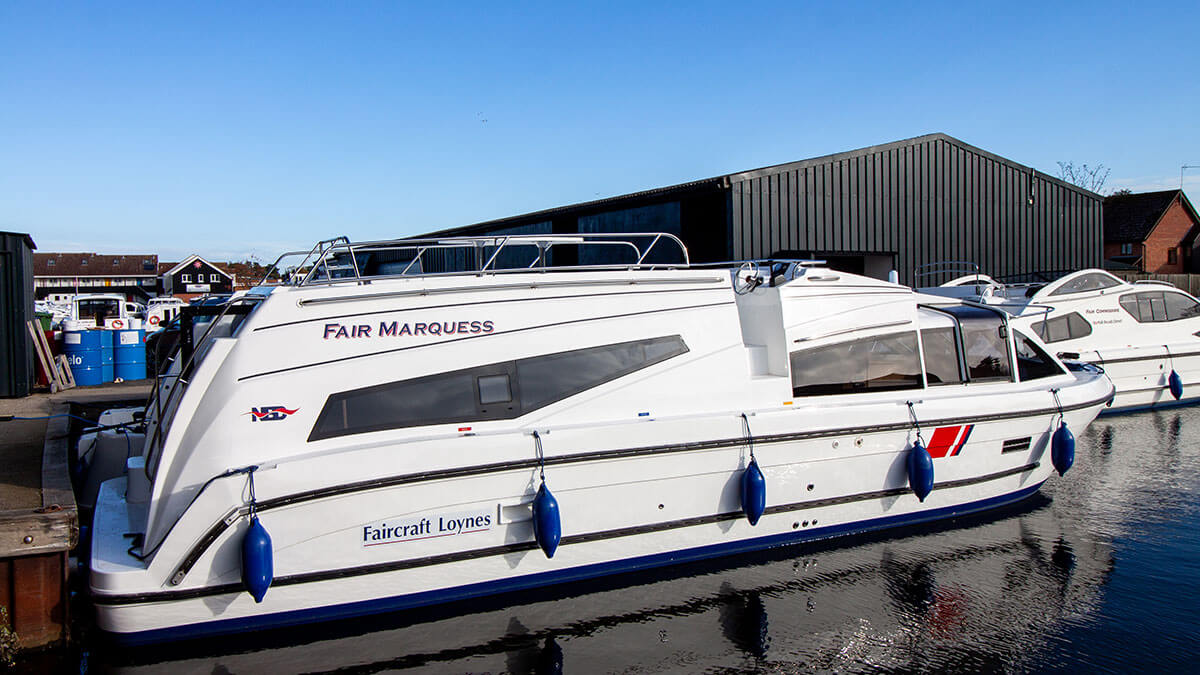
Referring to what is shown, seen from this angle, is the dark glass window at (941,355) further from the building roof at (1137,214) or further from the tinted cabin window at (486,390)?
the building roof at (1137,214)

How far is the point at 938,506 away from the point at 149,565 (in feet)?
19.7

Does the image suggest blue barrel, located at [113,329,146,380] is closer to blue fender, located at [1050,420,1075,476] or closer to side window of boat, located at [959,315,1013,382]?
side window of boat, located at [959,315,1013,382]

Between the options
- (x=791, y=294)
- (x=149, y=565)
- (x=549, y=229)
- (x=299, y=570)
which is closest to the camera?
(x=149, y=565)

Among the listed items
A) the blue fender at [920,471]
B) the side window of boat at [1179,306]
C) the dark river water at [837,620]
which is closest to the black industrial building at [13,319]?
the dark river water at [837,620]

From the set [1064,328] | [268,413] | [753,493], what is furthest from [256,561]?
[1064,328]

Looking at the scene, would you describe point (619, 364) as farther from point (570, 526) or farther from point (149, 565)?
point (149, 565)

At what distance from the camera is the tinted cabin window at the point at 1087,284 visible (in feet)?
43.5

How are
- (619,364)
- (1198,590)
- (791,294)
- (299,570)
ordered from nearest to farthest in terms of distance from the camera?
(299,570)
(1198,590)
(619,364)
(791,294)

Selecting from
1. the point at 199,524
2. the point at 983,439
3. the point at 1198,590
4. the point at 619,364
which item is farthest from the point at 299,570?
the point at 1198,590

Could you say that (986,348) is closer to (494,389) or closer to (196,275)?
(494,389)

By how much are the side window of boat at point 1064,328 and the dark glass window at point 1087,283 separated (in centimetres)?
56

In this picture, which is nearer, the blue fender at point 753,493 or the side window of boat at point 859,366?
the blue fender at point 753,493

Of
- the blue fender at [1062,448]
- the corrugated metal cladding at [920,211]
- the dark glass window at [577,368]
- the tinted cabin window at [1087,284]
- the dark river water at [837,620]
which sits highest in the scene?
the corrugated metal cladding at [920,211]

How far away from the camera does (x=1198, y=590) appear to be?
214 inches
